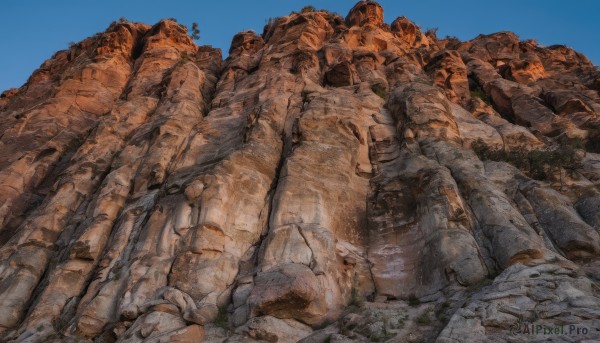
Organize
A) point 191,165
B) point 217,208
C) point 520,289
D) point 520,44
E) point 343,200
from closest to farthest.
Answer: point 520,289
point 217,208
point 343,200
point 191,165
point 520,44

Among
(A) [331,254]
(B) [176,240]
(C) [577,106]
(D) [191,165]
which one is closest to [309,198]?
(A) [331,254]

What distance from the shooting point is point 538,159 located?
18.4 meters

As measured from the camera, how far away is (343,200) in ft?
53.3

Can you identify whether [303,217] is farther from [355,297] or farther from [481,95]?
[481,95]

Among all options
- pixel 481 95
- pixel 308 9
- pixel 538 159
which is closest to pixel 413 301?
pixel 538 159

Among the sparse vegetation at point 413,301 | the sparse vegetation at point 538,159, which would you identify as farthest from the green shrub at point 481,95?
the sparse vegetation at point 413,301

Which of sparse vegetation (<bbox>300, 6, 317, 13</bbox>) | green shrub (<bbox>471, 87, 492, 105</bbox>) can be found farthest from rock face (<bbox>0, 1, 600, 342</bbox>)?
sparse vegetation (<bbox>300, 6, 317, 13</bbox>)

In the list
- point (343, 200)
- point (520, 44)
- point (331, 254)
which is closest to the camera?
point (331, 254)

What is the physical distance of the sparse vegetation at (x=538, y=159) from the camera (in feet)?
58.5

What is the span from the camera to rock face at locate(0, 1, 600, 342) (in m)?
11.0

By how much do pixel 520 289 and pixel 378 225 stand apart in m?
5.98

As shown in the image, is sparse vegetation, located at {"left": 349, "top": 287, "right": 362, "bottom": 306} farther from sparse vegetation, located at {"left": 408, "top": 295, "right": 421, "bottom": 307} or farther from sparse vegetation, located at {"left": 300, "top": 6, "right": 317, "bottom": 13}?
sparse vegetation, located at {"left": 300, "top": 6, "right": 317, "bottom": 13}

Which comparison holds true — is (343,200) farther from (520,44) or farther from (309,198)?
(520,44)

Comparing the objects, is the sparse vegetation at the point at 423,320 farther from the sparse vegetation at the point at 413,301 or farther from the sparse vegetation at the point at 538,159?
the sparse vegetation at the point at 538,159
